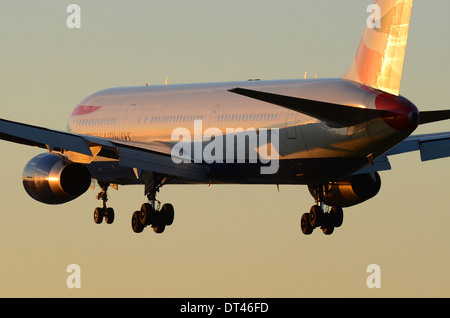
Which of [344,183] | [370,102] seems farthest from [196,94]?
[370,102]

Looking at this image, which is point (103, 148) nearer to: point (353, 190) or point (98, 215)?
point (98, 215)

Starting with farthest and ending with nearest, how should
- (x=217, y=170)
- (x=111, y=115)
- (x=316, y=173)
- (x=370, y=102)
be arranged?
(x=111, y=115) < (x=217, y=170) < (x=316, y=173) < (x=370, y=102)

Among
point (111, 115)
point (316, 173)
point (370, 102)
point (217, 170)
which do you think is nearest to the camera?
point (370, 102)

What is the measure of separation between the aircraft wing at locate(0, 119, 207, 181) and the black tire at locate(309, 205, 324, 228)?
4.65 meters

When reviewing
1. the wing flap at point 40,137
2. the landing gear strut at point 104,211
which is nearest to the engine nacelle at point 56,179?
the wing flap at point 40,137

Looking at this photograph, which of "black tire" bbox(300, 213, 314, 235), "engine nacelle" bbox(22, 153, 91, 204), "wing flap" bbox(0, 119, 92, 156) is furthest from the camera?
"black tire" bbox(300, 213, 314, 235)

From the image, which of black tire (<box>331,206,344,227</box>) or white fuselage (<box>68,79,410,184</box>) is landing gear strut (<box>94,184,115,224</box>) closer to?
white fuselage (<box>68,79,410,184</box>)

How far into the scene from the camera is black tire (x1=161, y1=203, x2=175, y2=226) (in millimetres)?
58562

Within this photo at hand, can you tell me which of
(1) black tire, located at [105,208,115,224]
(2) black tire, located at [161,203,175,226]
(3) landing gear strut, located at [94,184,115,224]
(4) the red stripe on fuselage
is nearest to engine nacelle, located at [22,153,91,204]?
(2) black tire, located at [161,203,175,226]

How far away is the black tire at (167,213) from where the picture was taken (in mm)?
58562

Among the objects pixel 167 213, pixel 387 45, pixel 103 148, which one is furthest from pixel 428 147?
pixel 103 148

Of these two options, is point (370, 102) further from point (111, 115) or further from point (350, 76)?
point (111, 115)

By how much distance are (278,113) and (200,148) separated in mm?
4579

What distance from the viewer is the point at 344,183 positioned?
2254 inches
